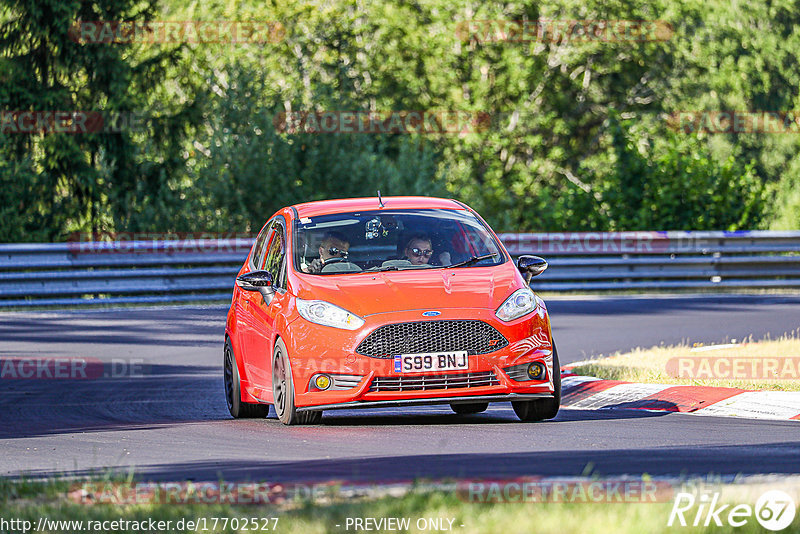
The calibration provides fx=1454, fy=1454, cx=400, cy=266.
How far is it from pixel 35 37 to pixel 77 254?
10672mm

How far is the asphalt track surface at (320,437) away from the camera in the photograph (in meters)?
7.48

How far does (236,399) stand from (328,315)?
189 centimetres

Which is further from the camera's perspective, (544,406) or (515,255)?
(515,255)

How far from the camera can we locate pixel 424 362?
31.7 ft

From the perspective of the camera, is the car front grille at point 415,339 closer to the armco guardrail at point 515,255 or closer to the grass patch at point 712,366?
the grass patch at point 712,366

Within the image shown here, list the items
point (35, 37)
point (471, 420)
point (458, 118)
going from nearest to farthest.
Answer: point (471, 420), point (35, 37), point (458, 118)

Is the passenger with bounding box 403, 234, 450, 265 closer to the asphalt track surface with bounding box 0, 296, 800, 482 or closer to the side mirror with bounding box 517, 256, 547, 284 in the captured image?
the side mirror with bounding box 517, 256, 547, 284

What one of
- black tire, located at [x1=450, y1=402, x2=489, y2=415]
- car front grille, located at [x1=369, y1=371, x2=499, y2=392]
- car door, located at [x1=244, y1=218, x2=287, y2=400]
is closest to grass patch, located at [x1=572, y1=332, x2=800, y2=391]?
black tire, located at [x1=450, y1=402, x2=489, y2=415]

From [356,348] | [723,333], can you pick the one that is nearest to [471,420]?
[356,348]

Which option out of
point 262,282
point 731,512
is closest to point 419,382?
point 262,282

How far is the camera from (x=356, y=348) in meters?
9.69

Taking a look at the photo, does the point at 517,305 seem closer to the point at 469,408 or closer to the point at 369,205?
the point at 469,408

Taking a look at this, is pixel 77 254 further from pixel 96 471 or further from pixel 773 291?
pixel 96 471

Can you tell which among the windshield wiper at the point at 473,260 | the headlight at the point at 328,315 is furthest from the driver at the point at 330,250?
the windshield wiper at the point at 473,260
